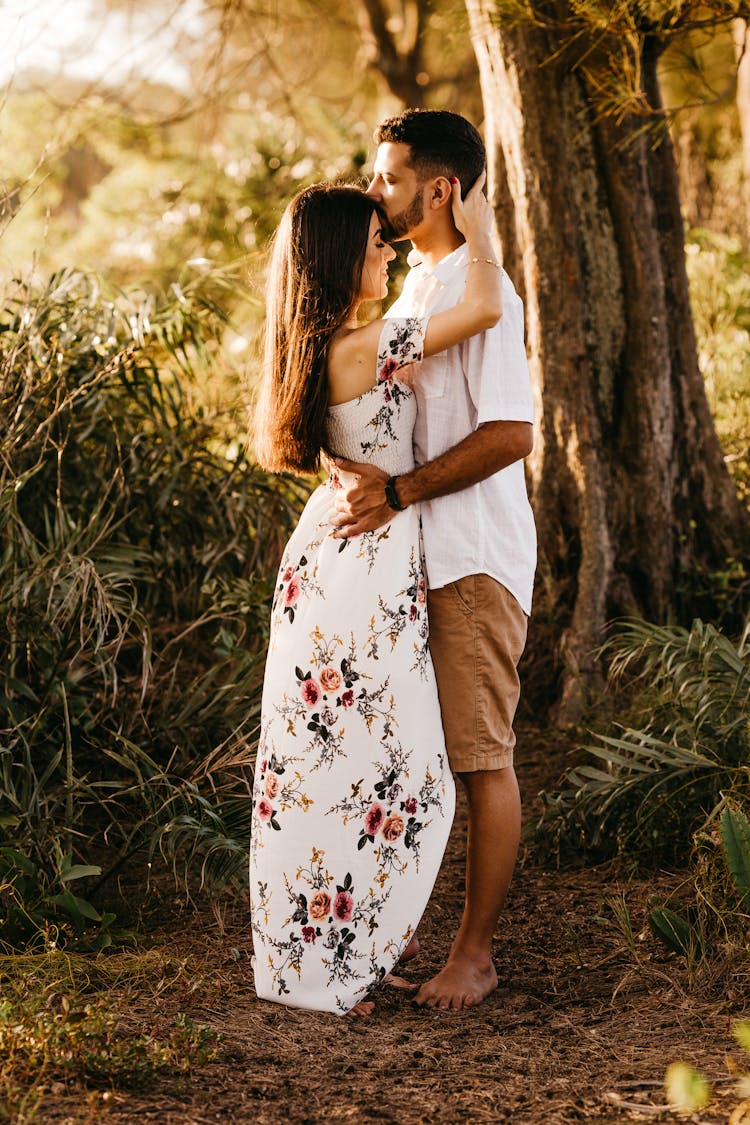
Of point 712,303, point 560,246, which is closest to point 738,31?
point 712,303

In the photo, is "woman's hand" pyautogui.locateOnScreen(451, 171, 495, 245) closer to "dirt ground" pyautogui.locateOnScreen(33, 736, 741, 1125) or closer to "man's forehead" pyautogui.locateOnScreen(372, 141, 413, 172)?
"man's forehead" pyautogui.locateOnScreen(372, 141, 413, 172)

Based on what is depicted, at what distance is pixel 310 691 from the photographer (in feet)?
8.70

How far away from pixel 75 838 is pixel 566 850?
1422 mm

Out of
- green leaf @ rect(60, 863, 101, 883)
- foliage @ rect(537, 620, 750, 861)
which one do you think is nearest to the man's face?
foliage @ rect(537, 620, 750, 861)

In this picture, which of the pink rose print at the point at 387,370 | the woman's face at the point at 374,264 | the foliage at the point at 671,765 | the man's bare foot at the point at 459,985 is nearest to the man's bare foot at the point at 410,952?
the man's bare foot at the point at 459,985

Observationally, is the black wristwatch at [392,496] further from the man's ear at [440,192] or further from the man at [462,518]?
the man's ear at [440,192]

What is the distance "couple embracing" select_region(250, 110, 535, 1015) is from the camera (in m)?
2.61

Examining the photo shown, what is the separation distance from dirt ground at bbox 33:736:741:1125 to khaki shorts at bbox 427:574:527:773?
565 mm

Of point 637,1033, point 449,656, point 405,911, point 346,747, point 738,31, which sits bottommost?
point 637,1033

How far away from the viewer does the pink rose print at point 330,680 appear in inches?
104

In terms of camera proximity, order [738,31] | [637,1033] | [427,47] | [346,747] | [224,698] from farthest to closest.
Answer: [427,47], [738,31], [224,698], [346,747], [637,1033]

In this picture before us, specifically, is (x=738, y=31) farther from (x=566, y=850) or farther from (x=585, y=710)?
(x=566, y=850)

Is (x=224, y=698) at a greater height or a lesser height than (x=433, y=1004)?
greater

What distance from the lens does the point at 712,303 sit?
6.48m
